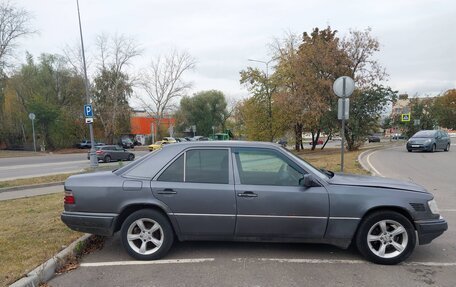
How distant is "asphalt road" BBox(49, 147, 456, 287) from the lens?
3832 mm

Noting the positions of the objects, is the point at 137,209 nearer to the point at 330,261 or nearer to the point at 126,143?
the point at 330,261

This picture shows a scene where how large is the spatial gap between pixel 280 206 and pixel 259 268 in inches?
31.8

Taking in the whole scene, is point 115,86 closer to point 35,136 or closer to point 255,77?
point 35,136

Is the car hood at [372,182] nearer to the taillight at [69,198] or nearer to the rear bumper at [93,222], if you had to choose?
the rear bumper at [93,222]

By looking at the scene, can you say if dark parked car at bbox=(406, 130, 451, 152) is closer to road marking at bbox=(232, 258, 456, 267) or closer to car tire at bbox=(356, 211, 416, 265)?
road marking at bbox=(232, 258, 456, 267)

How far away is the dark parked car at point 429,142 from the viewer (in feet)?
72.0

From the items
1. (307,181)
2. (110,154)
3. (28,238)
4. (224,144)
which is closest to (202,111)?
(110,154)

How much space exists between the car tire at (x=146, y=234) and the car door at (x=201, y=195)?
0.21m

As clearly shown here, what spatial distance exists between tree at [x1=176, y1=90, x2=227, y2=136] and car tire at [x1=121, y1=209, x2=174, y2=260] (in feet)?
216

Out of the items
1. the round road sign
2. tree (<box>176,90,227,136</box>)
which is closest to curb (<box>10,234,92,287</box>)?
the round road sign

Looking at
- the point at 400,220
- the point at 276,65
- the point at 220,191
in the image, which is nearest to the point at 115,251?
the point at 220,191

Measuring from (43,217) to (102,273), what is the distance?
3346 mm

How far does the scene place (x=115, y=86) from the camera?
4953 centimetres

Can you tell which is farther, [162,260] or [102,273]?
[162,260]
